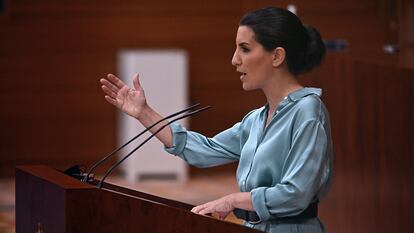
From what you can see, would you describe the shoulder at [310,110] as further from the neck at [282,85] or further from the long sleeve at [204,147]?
the long sleeve at [204,147]

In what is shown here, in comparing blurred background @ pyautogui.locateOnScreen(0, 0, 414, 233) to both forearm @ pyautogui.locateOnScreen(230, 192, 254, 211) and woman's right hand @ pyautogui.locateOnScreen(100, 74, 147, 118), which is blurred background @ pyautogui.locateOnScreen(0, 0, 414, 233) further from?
forearm @ pyautogui.locateOnScreen(230, 192, 254, 211)

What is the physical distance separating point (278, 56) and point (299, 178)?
12.4 inches

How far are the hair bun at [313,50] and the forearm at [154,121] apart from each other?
1.32 feet

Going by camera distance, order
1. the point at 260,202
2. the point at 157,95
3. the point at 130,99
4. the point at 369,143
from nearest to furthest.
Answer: the point at 260,202
the point at 130,99
the point at 369,143
the point at 157,95

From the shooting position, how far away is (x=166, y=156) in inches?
280

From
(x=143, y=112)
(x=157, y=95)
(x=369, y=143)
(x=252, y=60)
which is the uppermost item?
(x=252, y=60)

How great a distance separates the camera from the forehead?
2.19 meters

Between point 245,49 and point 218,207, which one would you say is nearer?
point 218,207

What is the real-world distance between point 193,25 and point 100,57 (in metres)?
0.79

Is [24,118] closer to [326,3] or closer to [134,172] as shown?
[134,172]

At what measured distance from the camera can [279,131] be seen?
2154 millimetres

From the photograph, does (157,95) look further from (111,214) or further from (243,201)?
(111,214)

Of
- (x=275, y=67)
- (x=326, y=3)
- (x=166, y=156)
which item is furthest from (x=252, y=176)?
(x=326, y=3)

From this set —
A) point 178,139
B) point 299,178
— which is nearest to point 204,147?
point 178,139
